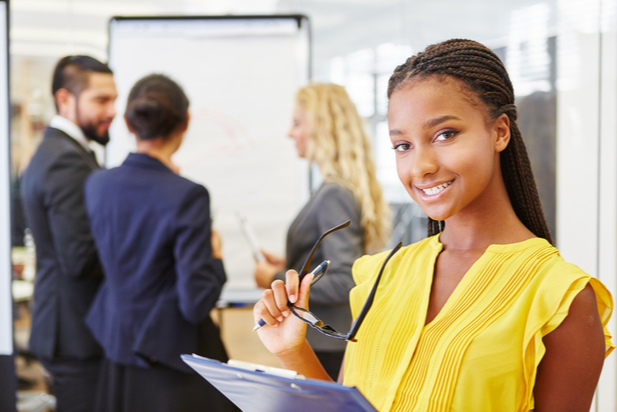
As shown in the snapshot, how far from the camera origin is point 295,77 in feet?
8.20

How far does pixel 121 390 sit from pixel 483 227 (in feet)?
4.98

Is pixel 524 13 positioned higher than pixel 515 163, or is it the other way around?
pixel 524 13

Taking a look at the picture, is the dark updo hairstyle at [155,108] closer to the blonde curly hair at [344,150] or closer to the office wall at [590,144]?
the blonde curly hair at [344,150]

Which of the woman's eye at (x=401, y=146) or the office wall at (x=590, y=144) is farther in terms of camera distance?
the office wall at (x=590, y=144)

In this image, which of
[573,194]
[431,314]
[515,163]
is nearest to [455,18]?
[573,194]

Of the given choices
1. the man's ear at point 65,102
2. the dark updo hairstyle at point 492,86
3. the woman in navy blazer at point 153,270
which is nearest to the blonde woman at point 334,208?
the woman in navy blazer at point 153,270

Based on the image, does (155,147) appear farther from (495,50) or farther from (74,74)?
(495,50)

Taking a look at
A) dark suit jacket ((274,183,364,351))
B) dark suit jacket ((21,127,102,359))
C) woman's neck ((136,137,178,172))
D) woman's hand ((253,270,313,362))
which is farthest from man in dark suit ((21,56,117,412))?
woman's hand ((253,270,313,362))

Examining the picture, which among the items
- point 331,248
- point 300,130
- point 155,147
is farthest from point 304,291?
point 300,130

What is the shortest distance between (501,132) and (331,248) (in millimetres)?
1043

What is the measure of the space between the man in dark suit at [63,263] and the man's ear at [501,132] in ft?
5.50

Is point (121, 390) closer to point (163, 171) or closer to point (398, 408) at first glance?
point (163, 171)

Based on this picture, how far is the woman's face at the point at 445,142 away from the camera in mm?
764

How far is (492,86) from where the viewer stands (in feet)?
2.61
